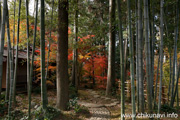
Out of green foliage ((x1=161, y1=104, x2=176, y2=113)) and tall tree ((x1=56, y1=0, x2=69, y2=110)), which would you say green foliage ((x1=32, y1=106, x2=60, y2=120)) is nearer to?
tall tree ((x1=56, y1=0, x2=69, y2=110))

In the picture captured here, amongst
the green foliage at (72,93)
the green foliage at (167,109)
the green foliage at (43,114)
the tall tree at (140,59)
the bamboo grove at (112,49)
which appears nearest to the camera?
the bamboo grove at (112,49)

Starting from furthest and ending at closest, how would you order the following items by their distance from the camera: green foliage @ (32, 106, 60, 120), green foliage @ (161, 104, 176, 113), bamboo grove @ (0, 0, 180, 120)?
1. green foliage @ (161, 104, 176, 113)
2. green foliage @ (32, 106, 60, 120)
3. bamboo grove @ (0, 0, 180, 120)

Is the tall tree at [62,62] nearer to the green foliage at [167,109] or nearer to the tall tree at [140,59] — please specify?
the tall tree at [140,59]

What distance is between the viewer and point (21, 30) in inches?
247

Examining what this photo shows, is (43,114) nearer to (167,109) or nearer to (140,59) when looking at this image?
(140,59)

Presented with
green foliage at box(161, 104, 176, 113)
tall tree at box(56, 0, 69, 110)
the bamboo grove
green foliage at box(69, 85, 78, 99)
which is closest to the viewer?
the bamboo grove

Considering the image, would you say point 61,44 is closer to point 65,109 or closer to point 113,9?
point 65,109

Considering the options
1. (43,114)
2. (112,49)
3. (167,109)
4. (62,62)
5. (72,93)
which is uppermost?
(112,49)

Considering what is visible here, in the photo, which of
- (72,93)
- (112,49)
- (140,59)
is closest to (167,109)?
(140,59)

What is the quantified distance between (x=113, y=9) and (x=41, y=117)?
21.0 ft

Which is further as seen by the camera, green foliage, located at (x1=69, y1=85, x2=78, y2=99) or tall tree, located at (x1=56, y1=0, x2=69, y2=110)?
green foliage, located at (x1=69, y1=85, x2=78, y2=99)

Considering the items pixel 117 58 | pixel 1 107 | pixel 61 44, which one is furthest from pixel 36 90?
pixel 117 58

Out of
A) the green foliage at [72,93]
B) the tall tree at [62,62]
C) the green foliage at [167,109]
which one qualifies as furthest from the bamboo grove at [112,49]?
the green foliage at [72,93]

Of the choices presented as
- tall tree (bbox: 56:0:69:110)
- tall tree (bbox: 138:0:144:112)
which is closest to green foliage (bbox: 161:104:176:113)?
tall tree (bbox: 138:0:144:112)
